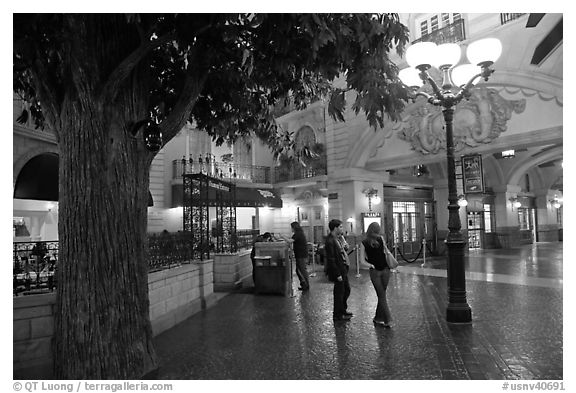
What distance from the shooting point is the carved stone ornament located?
451 inches

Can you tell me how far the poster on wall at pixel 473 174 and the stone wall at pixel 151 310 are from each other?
821cm

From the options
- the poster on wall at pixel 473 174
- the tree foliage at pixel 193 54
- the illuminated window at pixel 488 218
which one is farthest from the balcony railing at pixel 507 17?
the illuminated window at pixel 488 218

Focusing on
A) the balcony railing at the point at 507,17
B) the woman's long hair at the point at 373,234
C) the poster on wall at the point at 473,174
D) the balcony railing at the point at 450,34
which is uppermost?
the balcony railing at the point at 450,34

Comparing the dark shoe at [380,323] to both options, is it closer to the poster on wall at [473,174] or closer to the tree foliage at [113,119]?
the tree foliage at [113,119]

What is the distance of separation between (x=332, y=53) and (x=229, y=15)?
1.41 meters

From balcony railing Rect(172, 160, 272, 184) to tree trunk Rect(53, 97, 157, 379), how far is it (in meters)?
14.0

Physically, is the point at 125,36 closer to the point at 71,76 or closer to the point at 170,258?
the point at 71,76

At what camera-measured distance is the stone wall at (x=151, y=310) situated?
461cm

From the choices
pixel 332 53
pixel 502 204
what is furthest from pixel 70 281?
pixel 502 204

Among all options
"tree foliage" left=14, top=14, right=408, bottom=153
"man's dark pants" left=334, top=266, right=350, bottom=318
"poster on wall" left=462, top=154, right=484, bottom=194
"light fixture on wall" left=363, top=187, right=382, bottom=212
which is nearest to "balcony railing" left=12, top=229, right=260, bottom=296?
"tree foliage" left=14, top=14, right=408, bottom=153

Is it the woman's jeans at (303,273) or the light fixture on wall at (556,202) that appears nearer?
the woman's jeans at (303,273)

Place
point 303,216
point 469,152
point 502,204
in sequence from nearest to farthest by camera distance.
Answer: point 469,152
point 502,204
point 303,216
